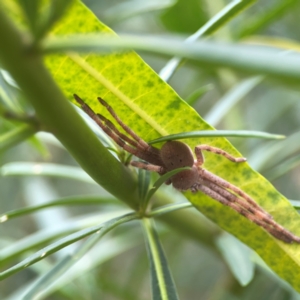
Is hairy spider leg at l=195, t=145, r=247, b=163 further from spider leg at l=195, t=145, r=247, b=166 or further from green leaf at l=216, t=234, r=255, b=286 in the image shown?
green leaf at l=216, t=234, r=255, b=286

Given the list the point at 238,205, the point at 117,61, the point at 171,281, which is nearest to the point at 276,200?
the point at 238,205

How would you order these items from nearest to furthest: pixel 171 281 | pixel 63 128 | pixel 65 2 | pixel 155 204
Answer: pixel 65 2, pixel 63 128, pixel 171 281, pixel 155 204

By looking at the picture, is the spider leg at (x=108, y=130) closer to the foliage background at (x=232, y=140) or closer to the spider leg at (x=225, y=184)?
the spider leg at (x=225, y=184)

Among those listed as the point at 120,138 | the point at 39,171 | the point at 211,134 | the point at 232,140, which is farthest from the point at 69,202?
the point at 232,140

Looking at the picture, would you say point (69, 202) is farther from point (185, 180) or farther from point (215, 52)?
point (215, 52)

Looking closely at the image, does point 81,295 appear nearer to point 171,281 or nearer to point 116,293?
point 116,293

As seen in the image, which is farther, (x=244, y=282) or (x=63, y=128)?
(x=244, y=282)

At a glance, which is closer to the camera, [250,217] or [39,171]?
[250,217]
